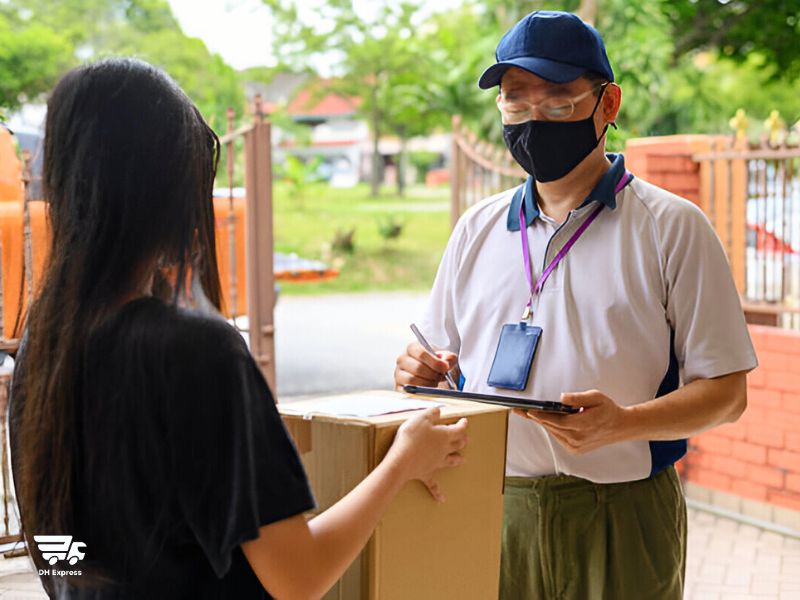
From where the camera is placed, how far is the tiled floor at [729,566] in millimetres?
4453

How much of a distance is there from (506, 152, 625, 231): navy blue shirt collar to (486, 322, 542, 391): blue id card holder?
0.23m

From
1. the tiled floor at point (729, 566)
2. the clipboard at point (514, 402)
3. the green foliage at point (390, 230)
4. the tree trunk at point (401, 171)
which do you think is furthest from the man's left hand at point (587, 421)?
the tree trunk at point (401, 171)

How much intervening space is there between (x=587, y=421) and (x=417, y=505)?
1.11 ft

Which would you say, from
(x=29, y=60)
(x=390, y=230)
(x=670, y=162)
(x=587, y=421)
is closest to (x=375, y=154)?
(x=390, y=230)

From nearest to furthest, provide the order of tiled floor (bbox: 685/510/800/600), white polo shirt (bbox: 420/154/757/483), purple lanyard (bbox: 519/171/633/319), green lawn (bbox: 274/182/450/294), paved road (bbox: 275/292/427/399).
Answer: white polo shirt (bbox: 420/154/757/483) → purple lanyard (bbox: 519/171/633/319) → tiled floor (bbox: 685/510/800/600) → paved road (bbox: 275/292/427/399) → green lawn (bbox: 274/182/450/294)

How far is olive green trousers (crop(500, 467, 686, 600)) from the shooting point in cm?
193

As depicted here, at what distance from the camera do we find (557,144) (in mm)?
2076

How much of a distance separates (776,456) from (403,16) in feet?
57.9

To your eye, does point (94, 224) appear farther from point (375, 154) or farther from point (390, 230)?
point (375, 154)

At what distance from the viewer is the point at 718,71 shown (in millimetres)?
25750

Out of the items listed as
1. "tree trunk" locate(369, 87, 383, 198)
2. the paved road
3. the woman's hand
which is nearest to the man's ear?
the woman's hand

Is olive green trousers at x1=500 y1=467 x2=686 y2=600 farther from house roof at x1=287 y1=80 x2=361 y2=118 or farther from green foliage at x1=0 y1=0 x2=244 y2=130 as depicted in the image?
house roof at x1=287 y1=80 x2=361 y2=118

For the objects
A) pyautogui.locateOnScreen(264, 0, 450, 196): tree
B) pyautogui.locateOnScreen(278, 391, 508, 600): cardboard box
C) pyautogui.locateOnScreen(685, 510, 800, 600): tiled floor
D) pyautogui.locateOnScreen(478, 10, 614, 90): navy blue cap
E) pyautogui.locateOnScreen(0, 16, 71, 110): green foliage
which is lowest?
pyautogui.locateOnScreen(685, 510, 800, 600): tiled floor

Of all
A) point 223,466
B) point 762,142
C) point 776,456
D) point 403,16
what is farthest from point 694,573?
point 403,16
